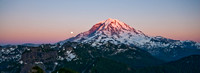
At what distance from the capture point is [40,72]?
15888 cm

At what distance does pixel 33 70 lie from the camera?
160 meters

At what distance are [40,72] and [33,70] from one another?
220 inches
